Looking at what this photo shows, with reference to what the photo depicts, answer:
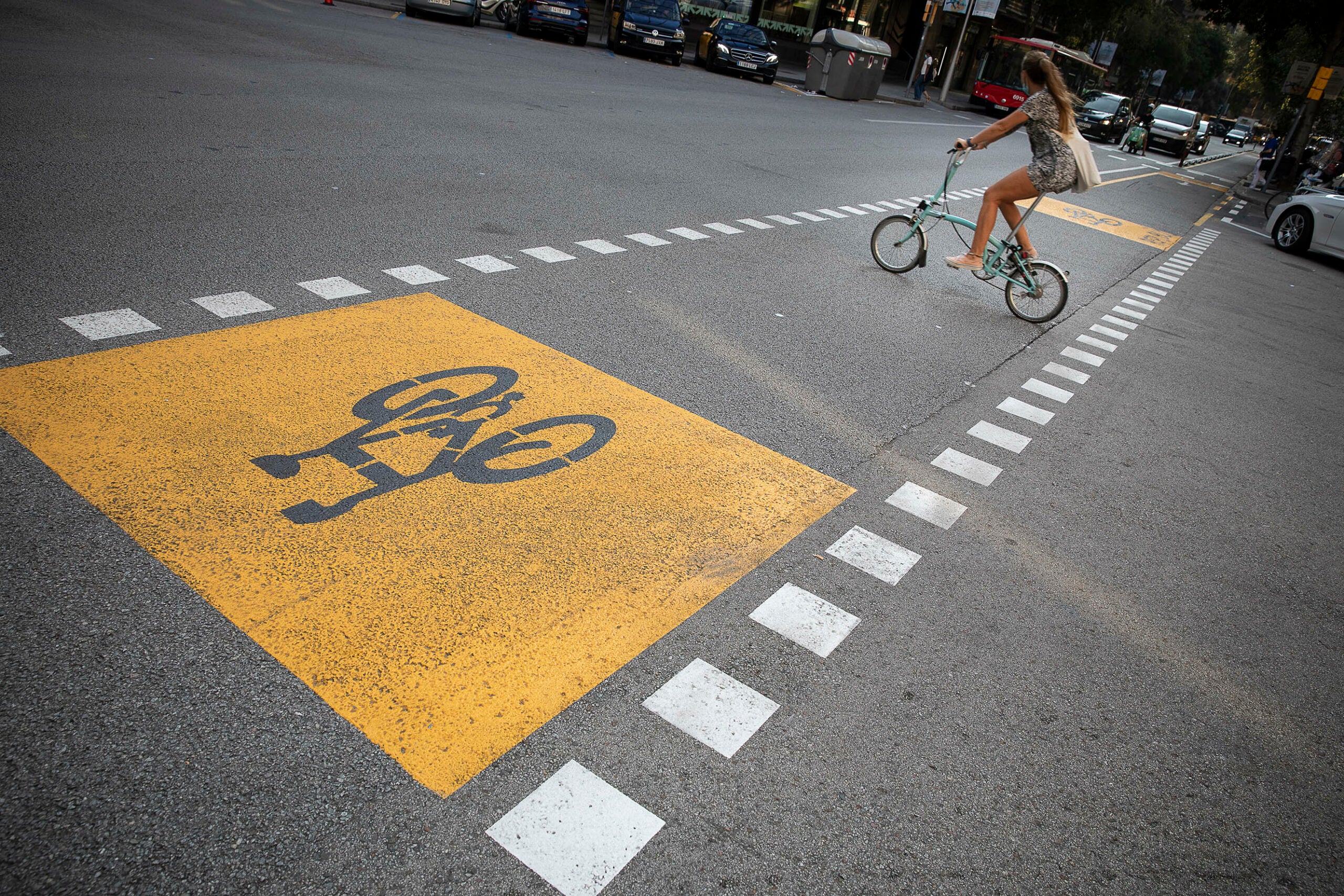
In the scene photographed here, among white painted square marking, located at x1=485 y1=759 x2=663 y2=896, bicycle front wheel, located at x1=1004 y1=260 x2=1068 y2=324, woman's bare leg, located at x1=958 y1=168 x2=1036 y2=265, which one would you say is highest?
woman's bare leg, located at x1=958 y1=168 x2=1036 y2=265

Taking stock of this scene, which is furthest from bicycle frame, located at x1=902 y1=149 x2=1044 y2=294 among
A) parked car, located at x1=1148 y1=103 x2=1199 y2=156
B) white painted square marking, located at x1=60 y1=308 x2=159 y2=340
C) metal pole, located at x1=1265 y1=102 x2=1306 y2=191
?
parked car, located at x1=1148 y1=103 x2=1199 y2=156

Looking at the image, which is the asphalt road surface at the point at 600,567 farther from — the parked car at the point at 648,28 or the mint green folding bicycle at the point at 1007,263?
the parked car at the point at 648,28

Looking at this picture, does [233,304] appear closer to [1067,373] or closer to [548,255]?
[548,255]

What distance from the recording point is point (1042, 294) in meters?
7.64

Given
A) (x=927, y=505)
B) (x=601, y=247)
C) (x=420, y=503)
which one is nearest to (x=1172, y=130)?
(x=601, y=247)

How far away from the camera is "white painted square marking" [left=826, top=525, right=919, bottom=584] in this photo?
11.8ft

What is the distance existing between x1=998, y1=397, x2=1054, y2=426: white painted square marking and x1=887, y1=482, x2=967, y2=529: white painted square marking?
164cm

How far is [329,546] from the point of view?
3139 mm

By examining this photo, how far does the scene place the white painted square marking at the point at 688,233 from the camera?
8.36m

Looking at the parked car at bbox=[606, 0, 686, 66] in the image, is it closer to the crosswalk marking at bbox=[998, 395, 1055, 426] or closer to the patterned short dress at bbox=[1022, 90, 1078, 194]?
the patterned short dress at bbox=[1022, 90, 1078, 194]

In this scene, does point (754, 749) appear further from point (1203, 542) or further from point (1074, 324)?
point (1074, 324)

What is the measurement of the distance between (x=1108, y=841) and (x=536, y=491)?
2426 millimetres

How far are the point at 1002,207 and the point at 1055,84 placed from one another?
1130 mm

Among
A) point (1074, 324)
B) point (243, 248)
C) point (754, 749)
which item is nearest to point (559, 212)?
point (243, 248)
